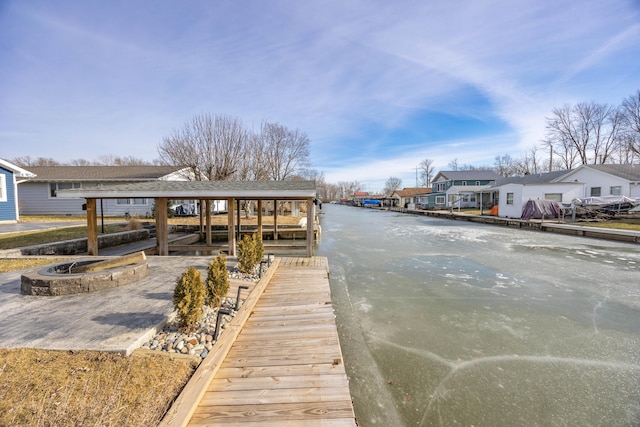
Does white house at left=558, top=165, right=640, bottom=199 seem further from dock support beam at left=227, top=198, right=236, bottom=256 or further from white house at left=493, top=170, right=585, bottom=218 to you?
dock support beam at left=227, top=198, right=236, bottom=256

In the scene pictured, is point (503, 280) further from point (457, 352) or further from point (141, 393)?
point (141, 393)

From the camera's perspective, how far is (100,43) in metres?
10.4

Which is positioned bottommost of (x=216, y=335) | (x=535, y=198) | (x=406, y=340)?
(x=406, y=340)

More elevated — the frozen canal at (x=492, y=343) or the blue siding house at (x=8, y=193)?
the blue siding house at (x=8, y=193)

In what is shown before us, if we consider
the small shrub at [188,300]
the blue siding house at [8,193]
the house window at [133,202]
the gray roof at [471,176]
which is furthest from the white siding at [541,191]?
the blue siding house at [8,193]

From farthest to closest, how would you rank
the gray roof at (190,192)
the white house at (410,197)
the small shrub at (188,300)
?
the white house at (410,197) → the gray roof at (190,192) → the small shrub at (188,300)

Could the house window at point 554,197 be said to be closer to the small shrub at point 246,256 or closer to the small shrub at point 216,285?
the small shrub at point 246,256

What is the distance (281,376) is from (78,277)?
4.03 meters

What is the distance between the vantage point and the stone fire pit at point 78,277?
4473 millimetres

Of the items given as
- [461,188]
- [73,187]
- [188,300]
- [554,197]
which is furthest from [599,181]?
[73,187]

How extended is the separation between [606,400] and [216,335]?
4.37 m

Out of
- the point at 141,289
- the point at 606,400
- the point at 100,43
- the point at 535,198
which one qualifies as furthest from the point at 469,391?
the point at 535,198

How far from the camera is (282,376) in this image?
2811mm

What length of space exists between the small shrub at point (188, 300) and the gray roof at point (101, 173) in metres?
18.8
